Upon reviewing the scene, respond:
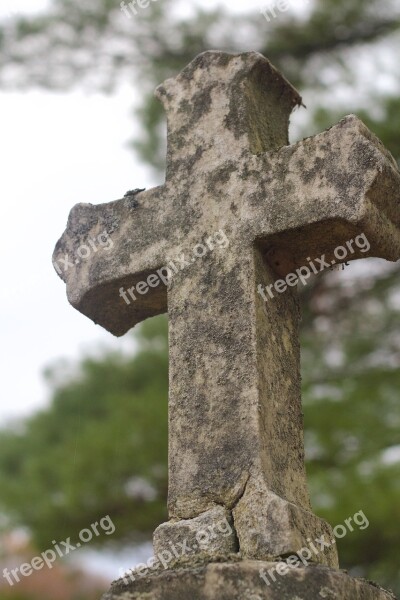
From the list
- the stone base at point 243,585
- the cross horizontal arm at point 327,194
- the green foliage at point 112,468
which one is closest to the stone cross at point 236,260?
the cross horizontal arm at point 327,194

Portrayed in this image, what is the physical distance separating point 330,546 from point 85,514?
4996mm

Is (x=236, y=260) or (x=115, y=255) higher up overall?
(x=115, y=255)

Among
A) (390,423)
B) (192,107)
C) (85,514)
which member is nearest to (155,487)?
(85,514)

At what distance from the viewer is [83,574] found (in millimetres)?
10969

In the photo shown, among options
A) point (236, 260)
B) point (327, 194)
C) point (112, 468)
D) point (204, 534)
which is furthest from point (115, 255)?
point (112, 468)

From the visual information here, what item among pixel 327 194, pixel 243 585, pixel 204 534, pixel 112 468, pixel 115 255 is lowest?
pixel 243 585

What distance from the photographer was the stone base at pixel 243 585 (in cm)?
161

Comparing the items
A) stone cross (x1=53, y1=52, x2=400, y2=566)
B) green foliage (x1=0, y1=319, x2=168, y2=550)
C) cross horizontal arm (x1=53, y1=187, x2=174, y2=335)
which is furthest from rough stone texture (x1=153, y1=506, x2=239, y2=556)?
green foliage (x1=0, y1=319, x2=168, y2=550)

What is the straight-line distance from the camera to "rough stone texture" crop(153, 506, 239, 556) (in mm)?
1818

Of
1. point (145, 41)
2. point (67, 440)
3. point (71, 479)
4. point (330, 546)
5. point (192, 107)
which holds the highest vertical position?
point (145, 41)

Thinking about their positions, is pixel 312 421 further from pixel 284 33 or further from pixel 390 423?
pixel 284 33

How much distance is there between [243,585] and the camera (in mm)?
1645

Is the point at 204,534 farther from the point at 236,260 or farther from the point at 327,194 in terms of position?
the point at 327,194

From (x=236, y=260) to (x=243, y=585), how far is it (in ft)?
2.61
